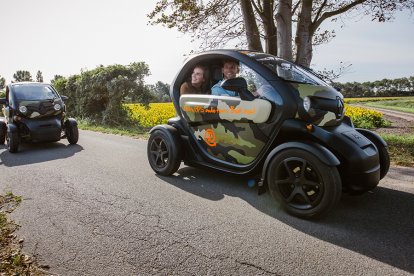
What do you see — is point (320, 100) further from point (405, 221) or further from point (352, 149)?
point (405, 221)

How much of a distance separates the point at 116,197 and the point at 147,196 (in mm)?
357

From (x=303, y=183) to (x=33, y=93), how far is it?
6.77 m

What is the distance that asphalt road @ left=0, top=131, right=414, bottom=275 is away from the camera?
6.88ft

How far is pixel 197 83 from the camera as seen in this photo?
3.99 meters

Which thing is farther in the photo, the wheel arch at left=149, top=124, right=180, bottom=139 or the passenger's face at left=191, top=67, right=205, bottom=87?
the wheel arch at left=149, top=124, right=180, bottom=139

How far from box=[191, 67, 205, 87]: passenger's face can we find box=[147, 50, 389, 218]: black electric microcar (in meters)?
0.10

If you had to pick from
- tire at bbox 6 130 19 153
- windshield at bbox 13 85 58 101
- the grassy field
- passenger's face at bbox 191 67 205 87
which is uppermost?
passenger's face at bbox 191 67 205 87

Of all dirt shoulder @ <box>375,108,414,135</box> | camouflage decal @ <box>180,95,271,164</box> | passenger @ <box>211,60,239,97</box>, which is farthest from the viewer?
dirt shoulder @ <box>375,108,414,135</box>

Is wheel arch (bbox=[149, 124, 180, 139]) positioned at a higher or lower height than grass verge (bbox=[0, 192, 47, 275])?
higher

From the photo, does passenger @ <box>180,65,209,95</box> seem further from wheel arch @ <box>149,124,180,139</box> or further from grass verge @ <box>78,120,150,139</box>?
grass verge @ <box>78,120,150,139</box>

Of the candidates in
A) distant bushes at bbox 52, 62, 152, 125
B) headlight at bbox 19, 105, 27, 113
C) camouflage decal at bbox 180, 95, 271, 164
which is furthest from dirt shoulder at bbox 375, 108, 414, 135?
headlight at bbox 19, 105, 27, 113

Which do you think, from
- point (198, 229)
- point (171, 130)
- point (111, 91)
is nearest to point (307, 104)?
point (198, 229)

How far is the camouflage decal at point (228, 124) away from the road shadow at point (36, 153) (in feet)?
11.0

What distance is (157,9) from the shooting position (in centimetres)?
943
